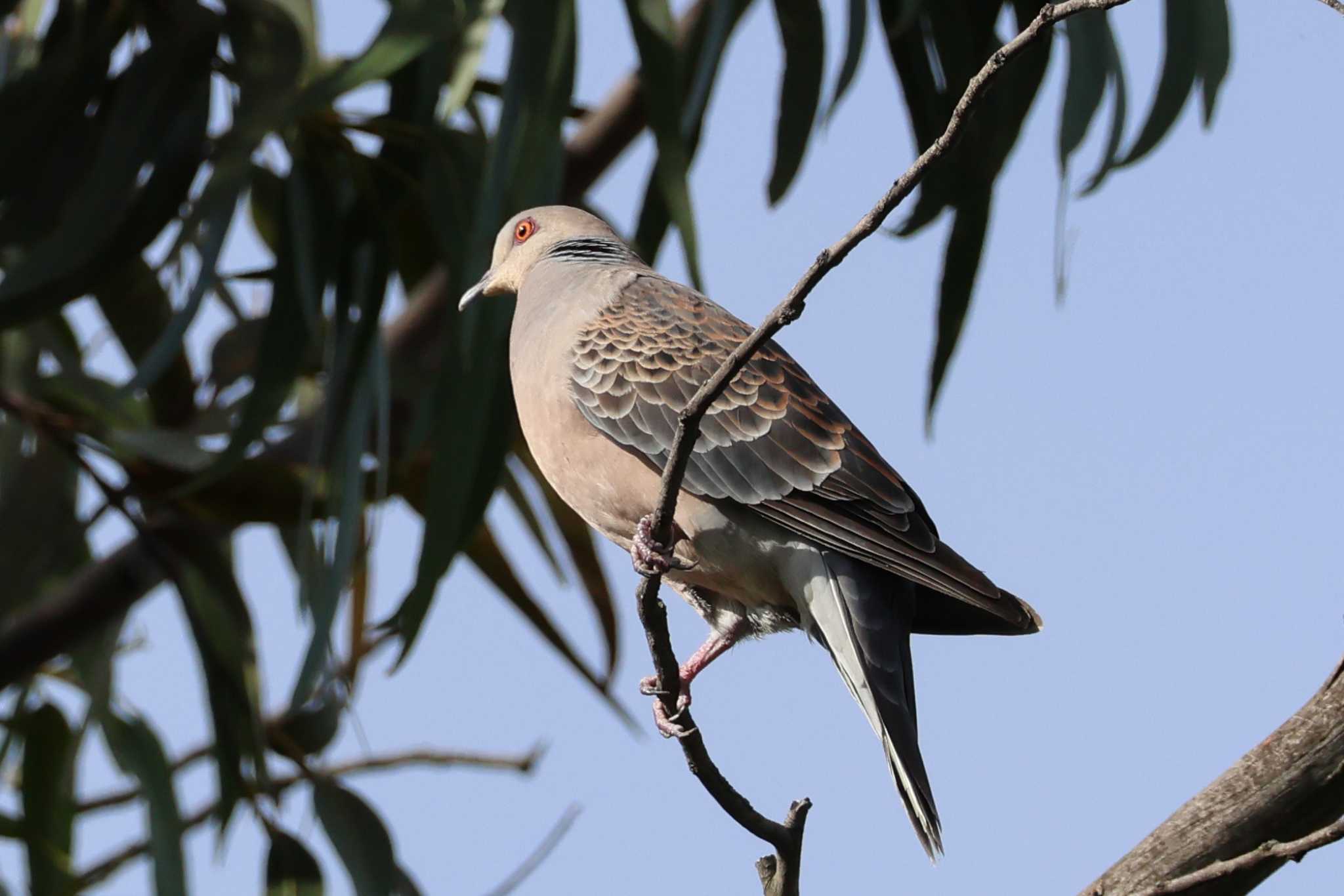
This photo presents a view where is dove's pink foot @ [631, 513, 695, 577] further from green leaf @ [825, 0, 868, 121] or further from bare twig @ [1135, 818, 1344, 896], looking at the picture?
green leaf @ [825, 0, 868, 121]

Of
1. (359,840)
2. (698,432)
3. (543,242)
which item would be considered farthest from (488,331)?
(698,432)

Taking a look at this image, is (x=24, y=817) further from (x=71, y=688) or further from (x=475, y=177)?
(x=475, y=177)

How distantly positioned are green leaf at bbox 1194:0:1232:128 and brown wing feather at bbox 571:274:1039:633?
1.83m

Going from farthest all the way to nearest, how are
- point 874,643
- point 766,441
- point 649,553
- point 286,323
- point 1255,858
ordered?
point 286,323 → point 766,441 → point 874,643 → point 649,553 → point 1255,858

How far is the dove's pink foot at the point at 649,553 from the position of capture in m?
2.91

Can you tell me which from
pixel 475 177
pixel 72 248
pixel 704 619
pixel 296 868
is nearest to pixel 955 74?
pixel 475 177

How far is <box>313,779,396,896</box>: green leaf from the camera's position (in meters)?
4.66

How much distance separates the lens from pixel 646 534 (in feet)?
9.77

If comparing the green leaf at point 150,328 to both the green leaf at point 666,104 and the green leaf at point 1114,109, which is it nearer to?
the green leaf at point 666,104

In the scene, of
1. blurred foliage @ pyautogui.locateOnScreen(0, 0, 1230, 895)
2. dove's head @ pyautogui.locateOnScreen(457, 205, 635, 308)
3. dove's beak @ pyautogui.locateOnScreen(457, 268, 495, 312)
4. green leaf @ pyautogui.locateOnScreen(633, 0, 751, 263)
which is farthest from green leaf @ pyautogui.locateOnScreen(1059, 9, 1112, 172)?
dove's beak @ pyautogui.locateOnScreen(457, 268, 495, 312)

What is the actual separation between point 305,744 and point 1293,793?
3131mm

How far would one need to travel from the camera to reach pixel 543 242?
453 cm

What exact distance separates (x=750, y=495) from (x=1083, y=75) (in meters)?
2.30

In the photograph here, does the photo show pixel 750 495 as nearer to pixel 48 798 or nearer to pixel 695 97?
pixel 695 97
